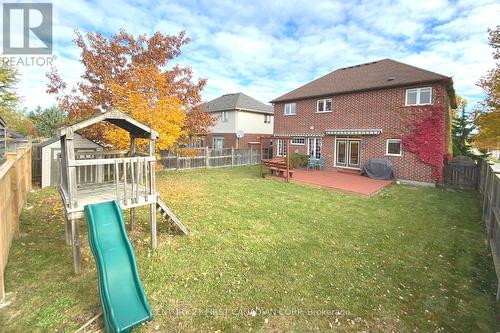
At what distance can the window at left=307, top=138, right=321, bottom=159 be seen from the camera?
18448mm

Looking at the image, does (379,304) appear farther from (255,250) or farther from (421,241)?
(421,241)

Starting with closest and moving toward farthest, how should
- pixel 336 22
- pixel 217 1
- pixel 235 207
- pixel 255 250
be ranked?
A: pixel 255 250, pixel 235 207, pixel 217 1, pixel 336 22

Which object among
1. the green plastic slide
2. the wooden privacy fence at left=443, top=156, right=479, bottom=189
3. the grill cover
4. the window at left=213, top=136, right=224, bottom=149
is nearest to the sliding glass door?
the grill cover

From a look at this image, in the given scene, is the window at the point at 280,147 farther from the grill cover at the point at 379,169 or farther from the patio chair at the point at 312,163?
the grill cover at the point at 379,169

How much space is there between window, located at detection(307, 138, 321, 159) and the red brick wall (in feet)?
1.39

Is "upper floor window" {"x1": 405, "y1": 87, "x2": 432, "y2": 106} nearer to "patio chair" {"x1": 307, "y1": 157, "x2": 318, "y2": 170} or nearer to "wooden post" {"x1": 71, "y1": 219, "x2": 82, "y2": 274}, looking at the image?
"patio chair" {"x1": 307, "y1": 157, "x2": 318, "y2": 170}

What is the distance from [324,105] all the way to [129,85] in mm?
13364

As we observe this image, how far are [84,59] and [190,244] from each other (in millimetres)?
9569

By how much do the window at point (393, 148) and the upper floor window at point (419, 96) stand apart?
2217 millimetres

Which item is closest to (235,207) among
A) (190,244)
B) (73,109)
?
(190,244)

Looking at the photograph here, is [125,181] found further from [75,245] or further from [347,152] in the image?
[347,152]

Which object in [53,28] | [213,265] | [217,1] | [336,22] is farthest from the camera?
[336,22]

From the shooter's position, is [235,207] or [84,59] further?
[84,59]

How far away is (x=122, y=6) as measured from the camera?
366 inches
